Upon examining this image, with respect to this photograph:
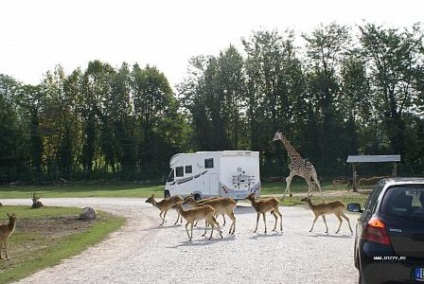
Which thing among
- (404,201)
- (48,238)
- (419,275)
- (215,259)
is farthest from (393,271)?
(48,238)

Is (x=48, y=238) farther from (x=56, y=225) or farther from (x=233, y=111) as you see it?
(x=233, y=111)

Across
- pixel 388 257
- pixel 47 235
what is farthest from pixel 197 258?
pixel 47 235

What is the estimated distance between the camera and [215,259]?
1137 centimetres

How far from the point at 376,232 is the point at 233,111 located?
54.0 meters

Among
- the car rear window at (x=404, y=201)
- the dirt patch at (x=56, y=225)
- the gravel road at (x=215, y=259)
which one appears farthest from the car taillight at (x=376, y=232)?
the dirt patch at (x=56, y=225)

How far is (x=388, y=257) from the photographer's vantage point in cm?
659

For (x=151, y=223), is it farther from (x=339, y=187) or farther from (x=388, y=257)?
(x=339, y=187)

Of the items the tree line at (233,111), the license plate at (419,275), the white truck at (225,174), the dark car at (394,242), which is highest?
the tree line at (233,111)

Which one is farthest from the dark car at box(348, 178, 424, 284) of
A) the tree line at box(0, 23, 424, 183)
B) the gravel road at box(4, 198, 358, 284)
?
the tree line at box(0, 23, 424, 183)

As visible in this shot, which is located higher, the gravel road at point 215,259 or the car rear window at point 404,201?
the car rear window at point 404,201

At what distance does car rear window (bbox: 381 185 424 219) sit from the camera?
270 inches

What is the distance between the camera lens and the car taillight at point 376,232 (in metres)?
6.66

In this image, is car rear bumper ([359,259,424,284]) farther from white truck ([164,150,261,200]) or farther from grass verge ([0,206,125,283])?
white truck ([164,150,261,200])

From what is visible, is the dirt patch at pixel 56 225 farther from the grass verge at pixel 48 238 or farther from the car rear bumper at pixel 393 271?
the car rear bumper at pixel 393 271
